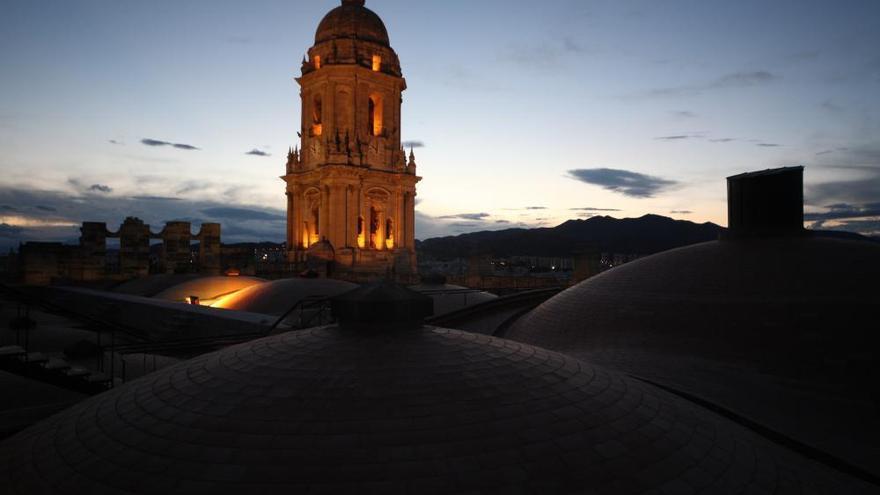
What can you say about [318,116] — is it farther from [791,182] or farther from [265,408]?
[265,408]

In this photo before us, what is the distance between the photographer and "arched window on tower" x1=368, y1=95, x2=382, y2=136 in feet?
196

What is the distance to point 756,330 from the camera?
46.9ft

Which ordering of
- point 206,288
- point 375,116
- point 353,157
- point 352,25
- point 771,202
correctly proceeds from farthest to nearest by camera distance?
point 375,116 < point 352,25 < point 353,157 < point 206,288 < point 771,202

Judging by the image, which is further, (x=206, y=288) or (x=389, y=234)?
(x=389, y=234)

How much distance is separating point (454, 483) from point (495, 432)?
917 millimetres

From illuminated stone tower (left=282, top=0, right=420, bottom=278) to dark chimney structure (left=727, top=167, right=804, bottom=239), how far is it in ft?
124

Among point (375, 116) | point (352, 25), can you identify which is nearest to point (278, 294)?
point (375, 116)

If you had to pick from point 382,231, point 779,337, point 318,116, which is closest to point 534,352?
point 779,337

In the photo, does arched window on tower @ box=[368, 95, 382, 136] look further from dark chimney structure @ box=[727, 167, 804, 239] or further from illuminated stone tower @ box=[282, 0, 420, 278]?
dark chimney structure @ box=[727, 167, 804, 239]

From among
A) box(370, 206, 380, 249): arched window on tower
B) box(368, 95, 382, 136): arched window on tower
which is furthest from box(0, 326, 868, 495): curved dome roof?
box(368, 95, 382, 136): arched window on tower

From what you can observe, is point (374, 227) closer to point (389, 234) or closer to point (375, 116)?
point (389, 234)

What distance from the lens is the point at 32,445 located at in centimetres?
687

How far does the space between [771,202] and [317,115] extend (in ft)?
165

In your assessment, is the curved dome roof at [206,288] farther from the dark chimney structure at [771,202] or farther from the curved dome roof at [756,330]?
the dark chimney structure at [771,202]
